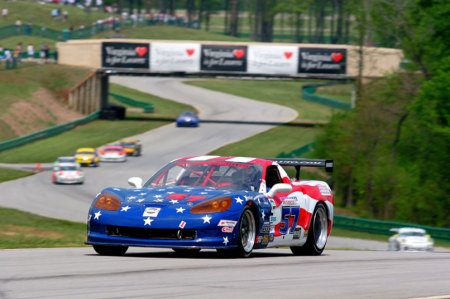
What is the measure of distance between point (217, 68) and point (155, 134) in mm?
6930

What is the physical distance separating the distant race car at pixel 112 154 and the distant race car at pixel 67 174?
9289mm

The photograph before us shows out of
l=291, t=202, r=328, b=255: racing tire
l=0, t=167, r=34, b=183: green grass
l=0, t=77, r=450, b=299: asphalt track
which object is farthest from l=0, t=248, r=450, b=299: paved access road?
l=0, t=167, r=34, b=183: green grass

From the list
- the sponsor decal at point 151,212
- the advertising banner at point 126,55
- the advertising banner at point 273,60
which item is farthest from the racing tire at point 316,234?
the advertising banner at point 126,55

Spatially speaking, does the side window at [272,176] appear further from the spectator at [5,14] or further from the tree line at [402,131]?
the spectator at [5,14]

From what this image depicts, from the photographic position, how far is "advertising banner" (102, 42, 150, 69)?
63375 millimetres

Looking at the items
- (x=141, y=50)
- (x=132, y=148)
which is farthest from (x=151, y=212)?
(x=141, y=50)

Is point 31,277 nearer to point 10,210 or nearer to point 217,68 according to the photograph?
point 10,210

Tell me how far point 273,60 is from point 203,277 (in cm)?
5539

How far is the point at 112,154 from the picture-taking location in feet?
167

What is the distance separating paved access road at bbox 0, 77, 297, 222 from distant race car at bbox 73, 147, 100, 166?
0.68 m

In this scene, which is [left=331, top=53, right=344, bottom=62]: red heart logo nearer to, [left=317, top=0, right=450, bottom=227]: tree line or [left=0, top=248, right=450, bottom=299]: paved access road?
[left=317, top=0, right=450, bottom=227]: tree line

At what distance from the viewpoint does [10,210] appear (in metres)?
29.4

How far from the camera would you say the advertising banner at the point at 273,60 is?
204 ft

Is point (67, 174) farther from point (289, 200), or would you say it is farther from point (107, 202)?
point (107, 202)
